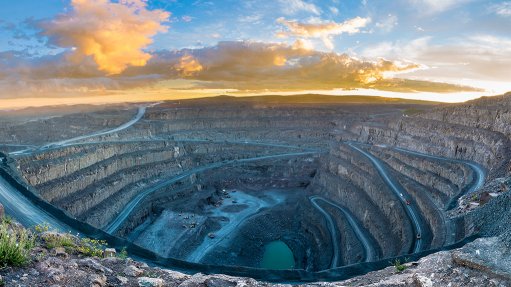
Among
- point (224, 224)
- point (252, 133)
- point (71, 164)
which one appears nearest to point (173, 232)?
point (224, 224)

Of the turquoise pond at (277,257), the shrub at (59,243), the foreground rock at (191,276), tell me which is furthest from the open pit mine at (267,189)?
the shrub at (59,243)

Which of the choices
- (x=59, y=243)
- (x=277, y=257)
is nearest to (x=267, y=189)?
(x=277, y=257)

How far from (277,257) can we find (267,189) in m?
29.4

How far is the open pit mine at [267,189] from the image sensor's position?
34859 mm

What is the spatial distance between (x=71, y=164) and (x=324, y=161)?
2051 inches

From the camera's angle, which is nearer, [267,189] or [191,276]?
[191,276]

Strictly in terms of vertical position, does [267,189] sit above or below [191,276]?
below

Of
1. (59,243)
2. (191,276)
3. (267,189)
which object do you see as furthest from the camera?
(267,189)

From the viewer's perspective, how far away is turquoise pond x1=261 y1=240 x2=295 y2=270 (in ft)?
170

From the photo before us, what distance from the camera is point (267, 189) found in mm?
83688

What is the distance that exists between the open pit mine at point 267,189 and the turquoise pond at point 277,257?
275mm

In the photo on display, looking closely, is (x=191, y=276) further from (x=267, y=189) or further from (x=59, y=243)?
(x=267, y=189)

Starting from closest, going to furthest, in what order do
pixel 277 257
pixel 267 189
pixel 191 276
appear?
pixel 191 276, pixel 277 257, pixel 267 189

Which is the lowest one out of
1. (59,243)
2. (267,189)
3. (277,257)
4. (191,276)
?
(277,257)
